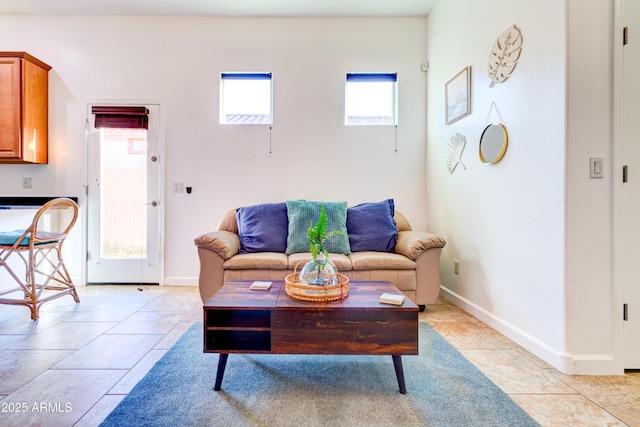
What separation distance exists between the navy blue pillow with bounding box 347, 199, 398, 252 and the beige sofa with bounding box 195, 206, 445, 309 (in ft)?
0.85

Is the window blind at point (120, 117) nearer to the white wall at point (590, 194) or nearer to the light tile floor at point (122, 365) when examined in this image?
the light tile floor at point (122, 365)

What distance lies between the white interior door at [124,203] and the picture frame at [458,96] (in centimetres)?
315

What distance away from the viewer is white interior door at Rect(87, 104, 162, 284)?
3.43 m

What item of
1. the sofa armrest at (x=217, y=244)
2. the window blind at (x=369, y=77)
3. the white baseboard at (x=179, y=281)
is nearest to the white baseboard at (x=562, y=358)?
the sofa armrest at (x=217, y=244)

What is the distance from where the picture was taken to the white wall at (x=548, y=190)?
167 centimetres

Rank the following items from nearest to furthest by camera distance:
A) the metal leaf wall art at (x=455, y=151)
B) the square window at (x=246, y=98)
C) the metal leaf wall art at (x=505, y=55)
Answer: the metal leaf wall art at (x=505, y=55) → the metal leaf wall art at (x=455, y=151) → the square window at (x=246, y=98)

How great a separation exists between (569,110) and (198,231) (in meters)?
3.40

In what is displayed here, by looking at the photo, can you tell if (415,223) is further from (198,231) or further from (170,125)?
(170,125)

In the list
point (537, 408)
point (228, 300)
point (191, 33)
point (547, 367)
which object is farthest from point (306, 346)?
point (191, 33)

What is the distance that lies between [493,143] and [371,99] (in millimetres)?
1664

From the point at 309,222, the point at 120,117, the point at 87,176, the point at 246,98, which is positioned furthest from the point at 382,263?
the point at 87,176

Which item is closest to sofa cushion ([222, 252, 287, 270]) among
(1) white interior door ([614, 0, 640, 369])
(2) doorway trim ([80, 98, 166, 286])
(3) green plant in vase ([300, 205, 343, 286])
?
(3) green plant in vase ([300, 205, 343, 286])

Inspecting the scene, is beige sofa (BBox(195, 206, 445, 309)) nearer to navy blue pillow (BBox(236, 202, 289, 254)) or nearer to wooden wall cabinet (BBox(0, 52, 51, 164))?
navy blue pillow (BBox(236, 202, 289, 254))

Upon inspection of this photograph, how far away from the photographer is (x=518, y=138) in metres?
2.05
